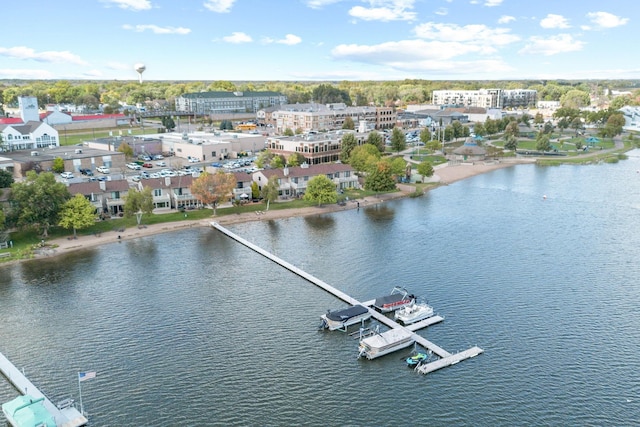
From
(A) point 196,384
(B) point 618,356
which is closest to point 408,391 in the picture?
(A) point 196,384

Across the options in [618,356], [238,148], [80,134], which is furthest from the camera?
[80,134]

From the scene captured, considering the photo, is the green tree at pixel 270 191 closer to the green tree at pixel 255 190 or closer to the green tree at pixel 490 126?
the green tree at pixel 255 190

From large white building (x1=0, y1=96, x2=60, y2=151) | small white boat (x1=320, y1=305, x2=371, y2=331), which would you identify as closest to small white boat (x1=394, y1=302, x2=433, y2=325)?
small white boat (x1=320, y1=305, x2=371, y2=331)

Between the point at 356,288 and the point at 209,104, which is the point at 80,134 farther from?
the point at 356,288

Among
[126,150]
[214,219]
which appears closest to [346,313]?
[214,219]

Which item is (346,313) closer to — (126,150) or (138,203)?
(138,203)
